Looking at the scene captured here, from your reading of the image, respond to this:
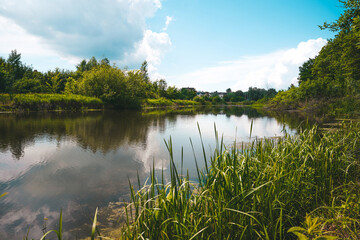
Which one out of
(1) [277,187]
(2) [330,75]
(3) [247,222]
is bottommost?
(3) [247,222]

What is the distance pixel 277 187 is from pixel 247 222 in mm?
604

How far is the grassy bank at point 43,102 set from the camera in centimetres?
1903

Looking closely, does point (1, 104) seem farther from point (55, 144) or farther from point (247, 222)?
point (247, 222)

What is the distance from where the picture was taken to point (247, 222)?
7.28ft

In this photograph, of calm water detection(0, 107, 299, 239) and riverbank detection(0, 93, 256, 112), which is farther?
riverbank detection(0, 93, 256, 112)

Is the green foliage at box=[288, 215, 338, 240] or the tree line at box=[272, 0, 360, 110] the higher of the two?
the tree line at box=[272, 0, 360, 110]

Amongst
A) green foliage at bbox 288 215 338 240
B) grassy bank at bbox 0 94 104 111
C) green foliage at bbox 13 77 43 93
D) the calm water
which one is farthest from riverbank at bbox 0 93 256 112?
green foliage at bbox 288 215 338 240

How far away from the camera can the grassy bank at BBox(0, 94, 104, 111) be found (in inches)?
749

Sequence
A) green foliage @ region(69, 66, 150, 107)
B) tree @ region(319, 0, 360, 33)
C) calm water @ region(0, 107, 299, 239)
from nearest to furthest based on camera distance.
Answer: calm water @ region(0, 107, 299, 239), tree @ region(319, 0, 360, 33), green foliage @ region(69, 66, 150, 107)

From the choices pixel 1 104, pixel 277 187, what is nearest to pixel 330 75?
pixel 277 187

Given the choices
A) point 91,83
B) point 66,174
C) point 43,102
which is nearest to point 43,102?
point 43,102

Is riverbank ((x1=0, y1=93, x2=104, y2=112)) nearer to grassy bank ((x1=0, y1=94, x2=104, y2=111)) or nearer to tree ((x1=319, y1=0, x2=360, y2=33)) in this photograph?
grassy bank ((x1=0, y1=94, x2=104, y2=111))

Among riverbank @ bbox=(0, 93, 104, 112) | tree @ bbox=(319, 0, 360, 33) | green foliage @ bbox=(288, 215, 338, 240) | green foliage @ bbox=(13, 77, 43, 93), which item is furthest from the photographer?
green foliage @ bbox=(13, 77, 43, 93)

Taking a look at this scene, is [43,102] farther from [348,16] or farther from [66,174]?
[348,16]
